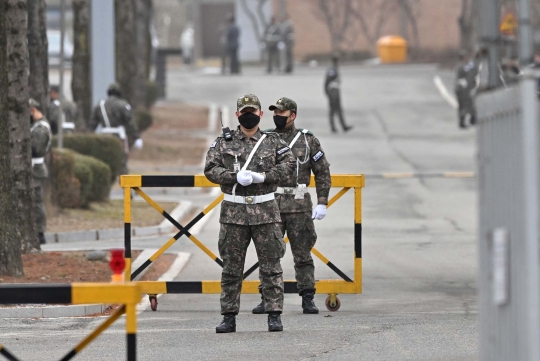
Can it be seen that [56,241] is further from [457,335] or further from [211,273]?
[457,335]

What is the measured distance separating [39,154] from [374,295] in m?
5.64

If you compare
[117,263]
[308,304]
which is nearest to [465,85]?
[308,304]

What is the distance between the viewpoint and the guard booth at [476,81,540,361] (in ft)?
15.1

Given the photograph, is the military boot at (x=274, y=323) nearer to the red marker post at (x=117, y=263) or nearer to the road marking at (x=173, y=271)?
the road marking at (x=173, y=271)

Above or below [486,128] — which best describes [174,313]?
below

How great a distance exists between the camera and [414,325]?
949 centimetres

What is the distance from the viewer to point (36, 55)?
1738 centimetres

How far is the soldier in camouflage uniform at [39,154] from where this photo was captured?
15.1 m

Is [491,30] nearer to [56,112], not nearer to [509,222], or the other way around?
[509,222]


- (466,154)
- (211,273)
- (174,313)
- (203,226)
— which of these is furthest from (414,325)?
(466,154)

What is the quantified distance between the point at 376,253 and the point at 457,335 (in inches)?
226

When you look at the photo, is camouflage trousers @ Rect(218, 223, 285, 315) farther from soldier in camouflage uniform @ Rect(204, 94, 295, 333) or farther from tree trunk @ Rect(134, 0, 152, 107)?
tree trunk @ Rect(134, 0, 152, 107)

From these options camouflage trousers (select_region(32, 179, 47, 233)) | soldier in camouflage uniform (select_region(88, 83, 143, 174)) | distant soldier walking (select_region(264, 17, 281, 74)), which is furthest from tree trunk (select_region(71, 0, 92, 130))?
distant soldier walking (select_region(264, 17, 281, 74))

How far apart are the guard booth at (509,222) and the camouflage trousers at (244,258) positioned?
4.04 m
